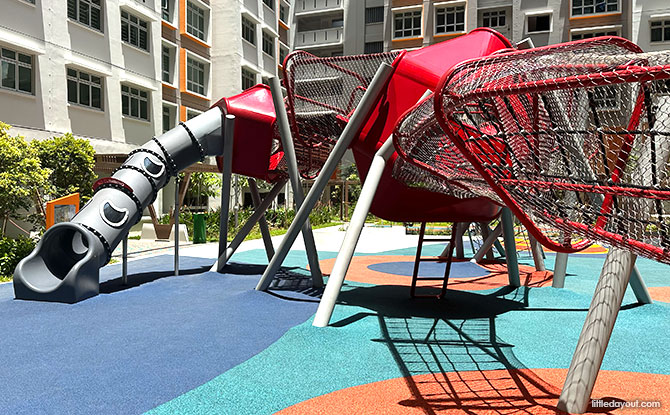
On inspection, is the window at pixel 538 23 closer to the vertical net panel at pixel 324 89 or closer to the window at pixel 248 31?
the window at pixel 248 31

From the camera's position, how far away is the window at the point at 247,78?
3231 centimetres

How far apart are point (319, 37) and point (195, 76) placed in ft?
50.2

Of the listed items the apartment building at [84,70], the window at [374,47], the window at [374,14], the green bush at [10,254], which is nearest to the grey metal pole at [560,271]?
the green bush at [10,254]

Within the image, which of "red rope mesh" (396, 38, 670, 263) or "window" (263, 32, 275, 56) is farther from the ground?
"window" (263, 32, 275, 56)

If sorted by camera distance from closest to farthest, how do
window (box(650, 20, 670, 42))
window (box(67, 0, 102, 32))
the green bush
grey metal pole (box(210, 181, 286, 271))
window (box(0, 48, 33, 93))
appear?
the green bush < grey metal pole (box(210, 181, 286, 271)) < window (box(0, 48, 33, 93)) < window (box(67, 0, 102, 32)) < window (box(650, 20, 670, 42))

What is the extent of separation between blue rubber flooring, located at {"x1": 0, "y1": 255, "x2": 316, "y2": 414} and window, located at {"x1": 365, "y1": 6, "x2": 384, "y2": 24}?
34.8 m

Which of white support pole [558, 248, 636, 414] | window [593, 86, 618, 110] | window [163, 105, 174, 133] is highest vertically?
window [163, 105, 174, 133]

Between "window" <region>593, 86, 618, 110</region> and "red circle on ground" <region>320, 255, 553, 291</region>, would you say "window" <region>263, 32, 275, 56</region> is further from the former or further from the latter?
"window" <region>593, 86, 618, 110</region>

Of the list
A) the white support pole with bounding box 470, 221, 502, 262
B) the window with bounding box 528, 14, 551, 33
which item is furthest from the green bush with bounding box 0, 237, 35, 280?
the window with bounding box 528, 14, 551, 33

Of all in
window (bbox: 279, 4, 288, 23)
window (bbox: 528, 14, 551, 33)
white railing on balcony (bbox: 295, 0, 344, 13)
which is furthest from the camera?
white railing on balcony (bbox: 295, 0, 344, 13)

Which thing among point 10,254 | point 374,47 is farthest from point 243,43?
point 10,254

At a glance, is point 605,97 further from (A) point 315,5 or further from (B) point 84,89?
(A) point 315,5

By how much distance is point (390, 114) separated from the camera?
6551mm

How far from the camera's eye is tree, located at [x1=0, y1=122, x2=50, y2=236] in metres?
9.70
